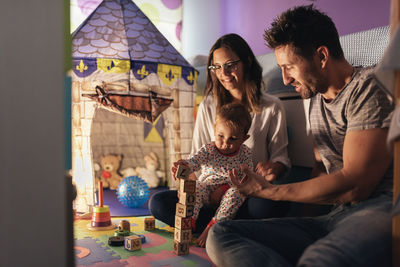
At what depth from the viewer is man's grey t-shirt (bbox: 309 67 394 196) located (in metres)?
1.03

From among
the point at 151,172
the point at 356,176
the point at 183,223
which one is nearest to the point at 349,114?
the point at 356,176

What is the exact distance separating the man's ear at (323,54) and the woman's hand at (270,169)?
684 millimetres

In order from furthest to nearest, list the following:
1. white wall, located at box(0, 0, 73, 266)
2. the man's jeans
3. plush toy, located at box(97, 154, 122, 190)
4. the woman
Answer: plush toy, located at box(97, 154, 122, 190) < the woman < the man's jeans < white wall, located at box(0, 0, 73, 266)

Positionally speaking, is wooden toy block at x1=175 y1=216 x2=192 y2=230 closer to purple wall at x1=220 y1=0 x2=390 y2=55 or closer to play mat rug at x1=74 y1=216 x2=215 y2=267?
play mat rug at x1=74 y1=216 x2=215 y2=267

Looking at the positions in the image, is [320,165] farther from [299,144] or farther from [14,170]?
[14,170]

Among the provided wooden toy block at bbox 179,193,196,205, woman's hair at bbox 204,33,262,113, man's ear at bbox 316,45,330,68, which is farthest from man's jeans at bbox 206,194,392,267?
woman's hair at bbox 204,33,262,113

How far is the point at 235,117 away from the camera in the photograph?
1.75 metres

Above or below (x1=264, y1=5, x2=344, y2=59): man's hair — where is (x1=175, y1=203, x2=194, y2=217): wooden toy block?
below

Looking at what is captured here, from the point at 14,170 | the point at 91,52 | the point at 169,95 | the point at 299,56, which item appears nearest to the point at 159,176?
the point at 169,95

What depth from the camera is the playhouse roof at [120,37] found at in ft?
7.54

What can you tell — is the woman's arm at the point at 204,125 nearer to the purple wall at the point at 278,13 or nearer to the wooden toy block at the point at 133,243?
the wooden toy block at the point at 133,243

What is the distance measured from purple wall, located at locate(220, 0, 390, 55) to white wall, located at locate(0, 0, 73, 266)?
1.75 metres

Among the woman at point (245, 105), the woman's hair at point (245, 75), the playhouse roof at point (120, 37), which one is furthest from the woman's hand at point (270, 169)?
the playhouse roof at point (120, 37)

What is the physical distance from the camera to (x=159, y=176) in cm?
324
